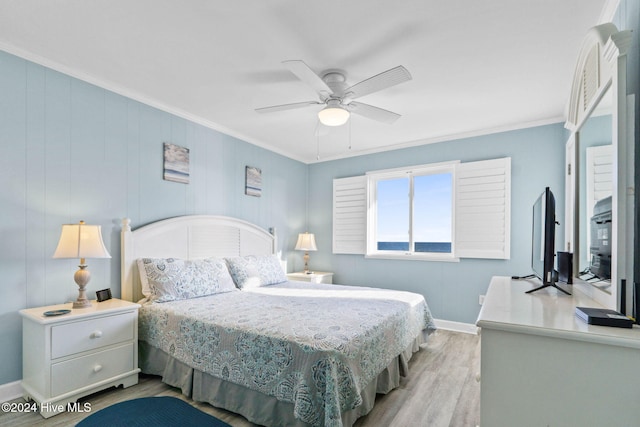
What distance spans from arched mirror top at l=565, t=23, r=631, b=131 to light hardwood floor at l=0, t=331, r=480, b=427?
78.9 inches

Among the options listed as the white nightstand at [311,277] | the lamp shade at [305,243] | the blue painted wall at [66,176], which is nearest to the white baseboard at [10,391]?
the blue painted wall at [66,176]

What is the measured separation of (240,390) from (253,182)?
2.85 meters

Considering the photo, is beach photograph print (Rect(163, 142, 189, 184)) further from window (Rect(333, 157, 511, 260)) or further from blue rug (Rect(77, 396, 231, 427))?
window (Rect(333, 157, 511, 260))

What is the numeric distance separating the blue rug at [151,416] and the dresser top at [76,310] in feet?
2.19

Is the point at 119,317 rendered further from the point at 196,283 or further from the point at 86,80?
the point at 86,80

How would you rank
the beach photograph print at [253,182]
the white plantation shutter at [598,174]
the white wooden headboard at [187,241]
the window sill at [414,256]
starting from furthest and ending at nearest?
the beach photograph print at [253,182] → the window sill at [414,256] → the white wooden headboard at [187,241] → the white plantation shutter at [598,174]

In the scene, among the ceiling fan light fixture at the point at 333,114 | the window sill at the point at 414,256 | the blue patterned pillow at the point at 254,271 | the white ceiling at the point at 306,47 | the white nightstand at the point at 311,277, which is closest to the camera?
the white ceiling at the point at 306,47

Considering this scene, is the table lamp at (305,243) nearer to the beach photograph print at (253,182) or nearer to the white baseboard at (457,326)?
the beach photograph print at (253,182)

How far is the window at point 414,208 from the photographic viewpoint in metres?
4.30

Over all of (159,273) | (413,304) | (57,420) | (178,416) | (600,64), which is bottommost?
(57,420)

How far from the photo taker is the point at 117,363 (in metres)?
2.42

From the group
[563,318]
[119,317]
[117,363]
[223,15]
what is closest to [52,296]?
[119,317]

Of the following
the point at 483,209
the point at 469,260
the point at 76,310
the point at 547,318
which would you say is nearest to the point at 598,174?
the point at 547,318

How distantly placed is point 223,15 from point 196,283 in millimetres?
2227
